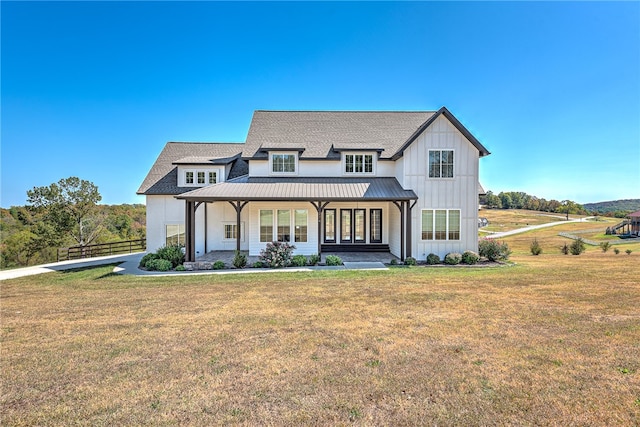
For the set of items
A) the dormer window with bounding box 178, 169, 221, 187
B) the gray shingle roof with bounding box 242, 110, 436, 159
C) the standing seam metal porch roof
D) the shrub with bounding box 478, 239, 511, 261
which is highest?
the gray shingle roof with bounding box 242, 110, 436, 159

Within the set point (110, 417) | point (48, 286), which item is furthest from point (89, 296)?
point (110, 417)

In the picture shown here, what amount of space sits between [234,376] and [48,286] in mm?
12246

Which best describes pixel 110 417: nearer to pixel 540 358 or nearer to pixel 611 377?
pixel 540 358

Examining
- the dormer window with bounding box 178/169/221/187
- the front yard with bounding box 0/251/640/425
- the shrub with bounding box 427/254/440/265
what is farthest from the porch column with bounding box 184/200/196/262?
the shrub with bounding box 427/254/440/265

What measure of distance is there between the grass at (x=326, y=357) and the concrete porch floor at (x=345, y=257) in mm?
6211

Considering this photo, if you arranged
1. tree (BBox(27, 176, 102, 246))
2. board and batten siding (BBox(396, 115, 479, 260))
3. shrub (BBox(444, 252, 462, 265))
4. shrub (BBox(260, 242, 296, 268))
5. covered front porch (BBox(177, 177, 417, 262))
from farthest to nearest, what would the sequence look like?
tree (BBox(27, 176, 102, 246))
board and batten siding (BBox(396, 115, 479, 260))
covered front porch (BBox(177, 177, 417, 262))
shrub (BBox(444, 252, 462, 265))
shrub (BBox(260, 242, 296, 268))

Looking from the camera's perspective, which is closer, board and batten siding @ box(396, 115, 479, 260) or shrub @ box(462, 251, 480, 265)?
shrub @ box(462, 251, 480, 265)

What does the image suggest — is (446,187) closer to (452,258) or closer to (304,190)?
(452,258)

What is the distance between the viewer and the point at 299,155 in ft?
62.2

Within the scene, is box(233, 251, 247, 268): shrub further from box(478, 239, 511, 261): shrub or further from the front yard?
box(478, 239, 511, 261): shrub

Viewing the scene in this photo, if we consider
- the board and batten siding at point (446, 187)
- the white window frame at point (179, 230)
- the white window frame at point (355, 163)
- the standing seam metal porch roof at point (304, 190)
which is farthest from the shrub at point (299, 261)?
the white window frame at point (179, 230)

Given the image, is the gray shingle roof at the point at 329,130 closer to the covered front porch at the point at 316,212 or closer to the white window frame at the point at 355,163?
the white window frame at the point at 355,163

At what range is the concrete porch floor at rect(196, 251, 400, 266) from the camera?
16453 mm

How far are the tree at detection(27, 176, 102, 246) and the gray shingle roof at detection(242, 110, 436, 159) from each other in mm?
21539
